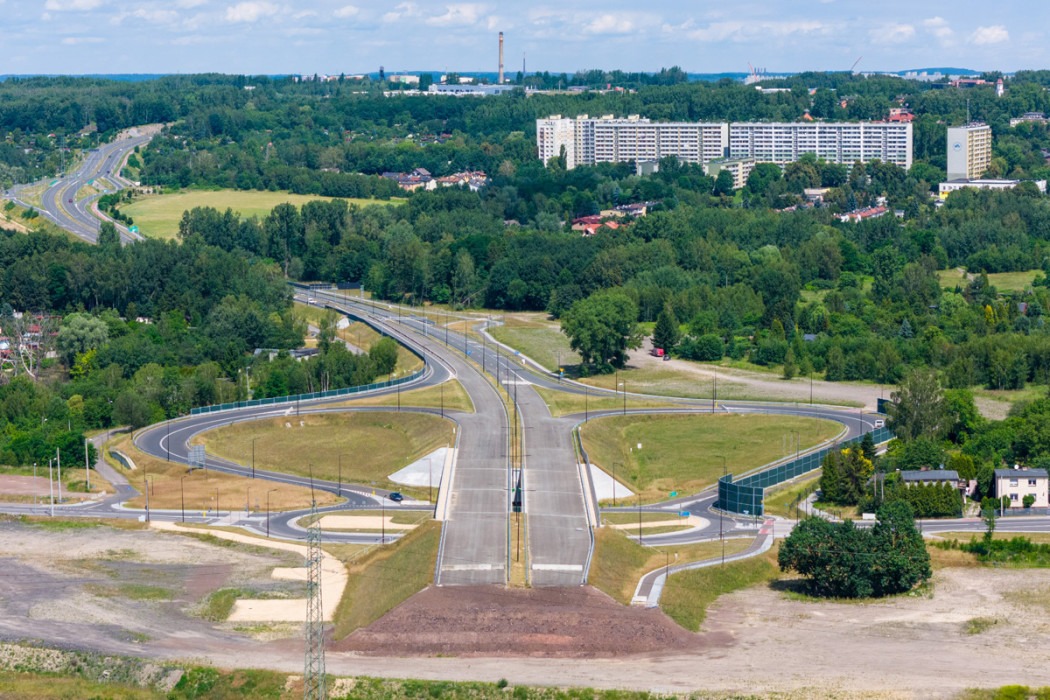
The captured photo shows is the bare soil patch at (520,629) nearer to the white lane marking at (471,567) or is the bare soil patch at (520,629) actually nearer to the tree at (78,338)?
the white lane marking at (471,567)

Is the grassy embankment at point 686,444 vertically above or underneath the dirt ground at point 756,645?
above

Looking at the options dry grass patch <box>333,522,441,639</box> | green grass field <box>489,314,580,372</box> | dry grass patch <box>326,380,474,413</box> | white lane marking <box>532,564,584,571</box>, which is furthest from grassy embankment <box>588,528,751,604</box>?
green grass field <box>489,314,580,372</box>

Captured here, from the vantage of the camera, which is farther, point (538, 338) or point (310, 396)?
point (538, 338)

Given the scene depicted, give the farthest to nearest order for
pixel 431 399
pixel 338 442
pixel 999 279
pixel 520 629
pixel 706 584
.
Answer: pixel 999 279 < pixel 431 399 < pixel 338 442 < pixel 706 584 < pixel 520 629

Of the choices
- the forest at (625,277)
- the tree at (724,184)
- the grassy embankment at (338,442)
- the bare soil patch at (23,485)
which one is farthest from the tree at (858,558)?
the tree at (724,184)

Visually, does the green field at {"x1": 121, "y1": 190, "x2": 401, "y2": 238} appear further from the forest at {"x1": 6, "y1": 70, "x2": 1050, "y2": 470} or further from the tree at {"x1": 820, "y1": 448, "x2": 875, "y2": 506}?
the tree at {"x1": 820, "y1": 448, "x2": 875, "y2": 506}

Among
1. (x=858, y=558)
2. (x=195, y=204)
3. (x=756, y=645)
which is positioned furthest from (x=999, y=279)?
(x=195, y=204)

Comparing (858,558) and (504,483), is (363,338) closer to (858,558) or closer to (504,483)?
(504,483)
